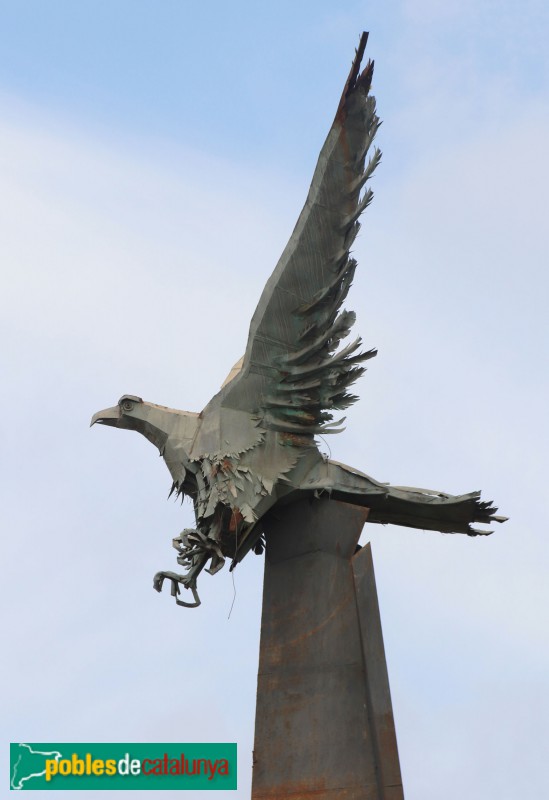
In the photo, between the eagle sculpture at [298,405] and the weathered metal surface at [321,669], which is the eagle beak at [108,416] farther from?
the weathered metal surface at [321,669]

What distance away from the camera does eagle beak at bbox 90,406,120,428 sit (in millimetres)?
18578

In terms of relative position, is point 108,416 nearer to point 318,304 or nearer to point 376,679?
point 318,304

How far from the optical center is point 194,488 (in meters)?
17.8

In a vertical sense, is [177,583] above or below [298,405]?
below

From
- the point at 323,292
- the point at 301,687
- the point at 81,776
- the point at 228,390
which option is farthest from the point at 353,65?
the point at 81,776

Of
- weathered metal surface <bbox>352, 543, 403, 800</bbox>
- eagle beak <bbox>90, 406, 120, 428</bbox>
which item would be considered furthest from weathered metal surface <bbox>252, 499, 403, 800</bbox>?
eagle beak <bbox>90, 406, 120, 428</bbox>

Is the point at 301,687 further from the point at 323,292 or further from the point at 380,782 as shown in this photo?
the point at 323,292

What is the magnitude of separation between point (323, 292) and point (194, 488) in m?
2.87

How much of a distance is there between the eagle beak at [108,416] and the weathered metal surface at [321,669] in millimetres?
2424

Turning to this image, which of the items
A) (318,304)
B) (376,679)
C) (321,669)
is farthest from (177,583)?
(318,304)

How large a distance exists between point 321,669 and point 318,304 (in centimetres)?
428

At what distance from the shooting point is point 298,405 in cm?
1756

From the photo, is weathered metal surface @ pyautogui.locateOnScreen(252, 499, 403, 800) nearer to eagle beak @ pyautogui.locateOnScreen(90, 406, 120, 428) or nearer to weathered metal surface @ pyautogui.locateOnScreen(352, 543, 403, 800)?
weathered metal surface @ pyautogui.locateOnScreen(352, 543, 403, 800)

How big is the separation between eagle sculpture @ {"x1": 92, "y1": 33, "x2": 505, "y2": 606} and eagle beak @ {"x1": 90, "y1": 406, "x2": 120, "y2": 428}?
0.89 meters
